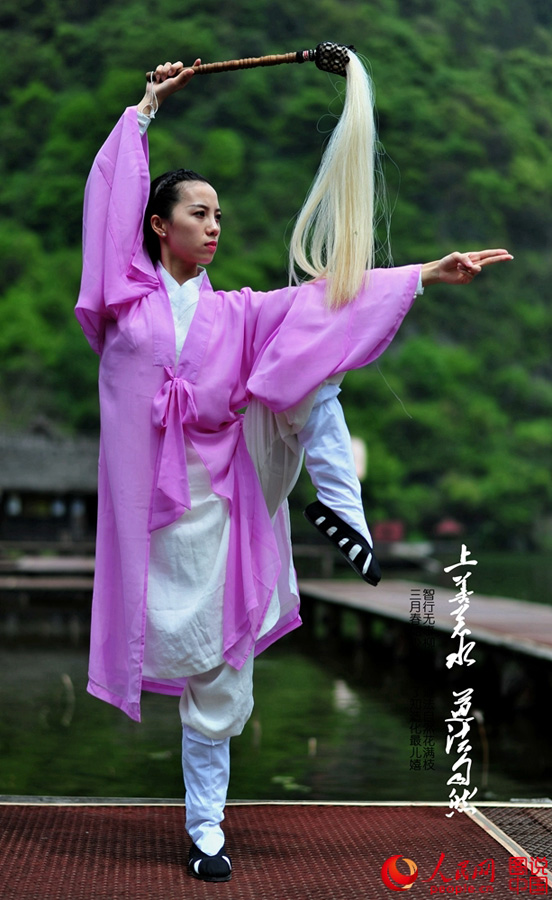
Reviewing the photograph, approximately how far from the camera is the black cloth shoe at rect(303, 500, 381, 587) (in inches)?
110

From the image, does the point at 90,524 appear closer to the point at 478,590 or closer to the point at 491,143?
the point at 478,590

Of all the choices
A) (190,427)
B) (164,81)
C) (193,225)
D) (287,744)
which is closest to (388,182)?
(287,744)

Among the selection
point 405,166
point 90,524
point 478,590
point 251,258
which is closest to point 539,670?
point 478,590

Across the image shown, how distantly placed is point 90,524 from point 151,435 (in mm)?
25145

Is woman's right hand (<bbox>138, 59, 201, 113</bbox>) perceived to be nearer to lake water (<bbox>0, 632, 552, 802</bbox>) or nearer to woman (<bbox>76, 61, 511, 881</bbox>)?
woman (<bbox>76, 61, 511, 881</bbox>)

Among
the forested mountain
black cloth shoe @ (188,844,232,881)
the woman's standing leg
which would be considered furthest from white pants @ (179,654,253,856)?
the forested mountain

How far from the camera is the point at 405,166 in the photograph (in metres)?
52.1

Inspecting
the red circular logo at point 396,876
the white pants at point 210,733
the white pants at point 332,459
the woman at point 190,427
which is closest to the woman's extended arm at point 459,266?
the woman at point 190,427

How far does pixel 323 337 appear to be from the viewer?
2.94m

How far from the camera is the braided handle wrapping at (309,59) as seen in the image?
3.04 m

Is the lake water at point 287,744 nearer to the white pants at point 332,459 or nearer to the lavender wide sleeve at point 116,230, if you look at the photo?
the white pants at point 332,459

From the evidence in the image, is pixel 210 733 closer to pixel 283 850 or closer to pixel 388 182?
pixel 283 850

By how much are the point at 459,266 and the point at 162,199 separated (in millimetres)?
787

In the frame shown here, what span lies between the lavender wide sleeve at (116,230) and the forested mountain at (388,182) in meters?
34.5
